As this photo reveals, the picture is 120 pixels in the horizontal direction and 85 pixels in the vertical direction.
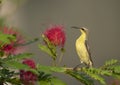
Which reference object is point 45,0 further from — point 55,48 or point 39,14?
point 55,48

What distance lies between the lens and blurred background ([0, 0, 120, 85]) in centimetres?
202

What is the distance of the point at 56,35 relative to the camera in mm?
578

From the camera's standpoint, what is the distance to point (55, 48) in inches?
23.7

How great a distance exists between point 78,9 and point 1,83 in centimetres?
170

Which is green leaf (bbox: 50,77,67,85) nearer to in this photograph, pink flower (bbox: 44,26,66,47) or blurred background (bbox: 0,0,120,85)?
pink flower (bbox: 44,26,66,47)

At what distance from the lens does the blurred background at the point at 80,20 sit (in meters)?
2.02

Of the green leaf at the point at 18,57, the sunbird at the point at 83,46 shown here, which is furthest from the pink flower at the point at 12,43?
the sunbird at the point at 83,46

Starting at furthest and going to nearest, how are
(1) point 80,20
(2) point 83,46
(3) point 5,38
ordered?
(1) point 80,20, (2) point 83,46, (3) point 5,38

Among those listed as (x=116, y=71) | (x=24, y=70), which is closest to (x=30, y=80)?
(x=24, y=70)

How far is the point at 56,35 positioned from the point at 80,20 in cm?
160

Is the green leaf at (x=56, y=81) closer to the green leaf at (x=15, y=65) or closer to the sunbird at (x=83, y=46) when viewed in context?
the green leaf at (x=15, y=65)

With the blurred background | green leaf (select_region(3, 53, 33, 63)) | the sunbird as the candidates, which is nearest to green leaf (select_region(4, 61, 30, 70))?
green leaf (select_region(3, 53, 33, 63))

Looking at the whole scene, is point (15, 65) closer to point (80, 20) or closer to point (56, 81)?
point (56, 81)

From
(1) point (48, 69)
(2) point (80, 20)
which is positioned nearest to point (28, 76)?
(1) point (48, 69)
